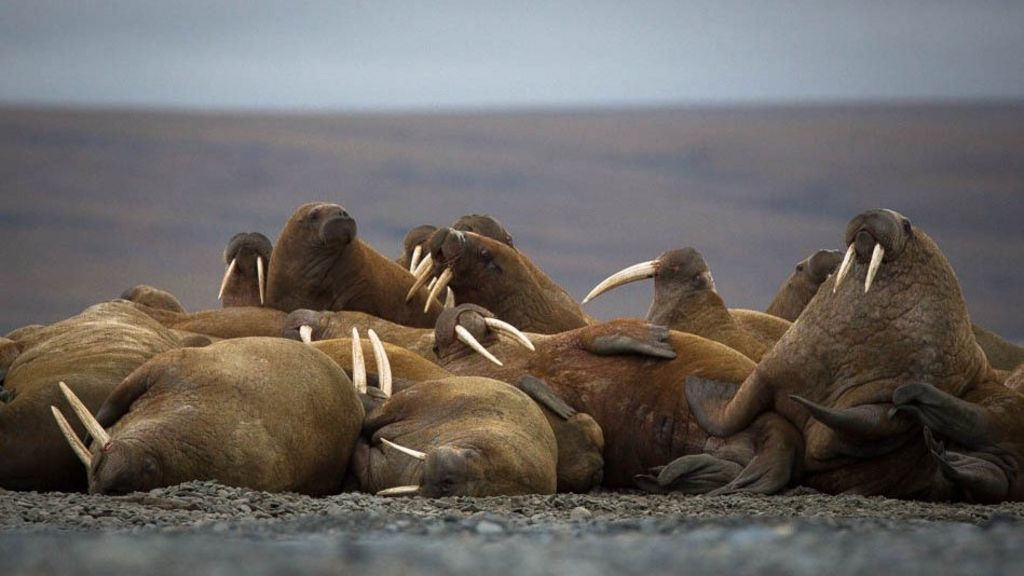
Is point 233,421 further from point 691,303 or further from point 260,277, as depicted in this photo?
point 260,277

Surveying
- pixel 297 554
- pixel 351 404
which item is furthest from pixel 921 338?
pixel 297 554

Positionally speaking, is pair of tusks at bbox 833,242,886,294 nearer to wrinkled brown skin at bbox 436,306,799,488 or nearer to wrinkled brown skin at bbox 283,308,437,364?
wrinkled brown skin at bbox 436,306,799,488

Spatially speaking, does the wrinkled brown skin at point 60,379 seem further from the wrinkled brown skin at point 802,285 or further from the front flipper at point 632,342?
the wrinkled brown skin at point 802,285

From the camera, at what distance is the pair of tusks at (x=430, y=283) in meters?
10.3

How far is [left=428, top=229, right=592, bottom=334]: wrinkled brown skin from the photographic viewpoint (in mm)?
10219

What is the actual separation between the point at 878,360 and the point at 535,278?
3229mm

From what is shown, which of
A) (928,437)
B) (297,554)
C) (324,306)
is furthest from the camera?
(324,306)

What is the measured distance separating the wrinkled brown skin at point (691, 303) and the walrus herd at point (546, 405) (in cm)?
24

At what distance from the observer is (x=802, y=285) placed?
11.9 metres

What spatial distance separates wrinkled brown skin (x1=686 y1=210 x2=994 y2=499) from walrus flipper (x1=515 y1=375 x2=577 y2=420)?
709 mm

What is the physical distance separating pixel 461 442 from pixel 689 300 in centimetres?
334

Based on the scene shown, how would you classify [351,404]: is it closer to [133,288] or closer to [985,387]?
[985,387]

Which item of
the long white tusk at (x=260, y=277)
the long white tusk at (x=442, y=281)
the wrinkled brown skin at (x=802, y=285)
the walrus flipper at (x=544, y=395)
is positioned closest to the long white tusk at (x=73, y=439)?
the walrus flipper at (x=544, y=395)

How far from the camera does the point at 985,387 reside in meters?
7.74
